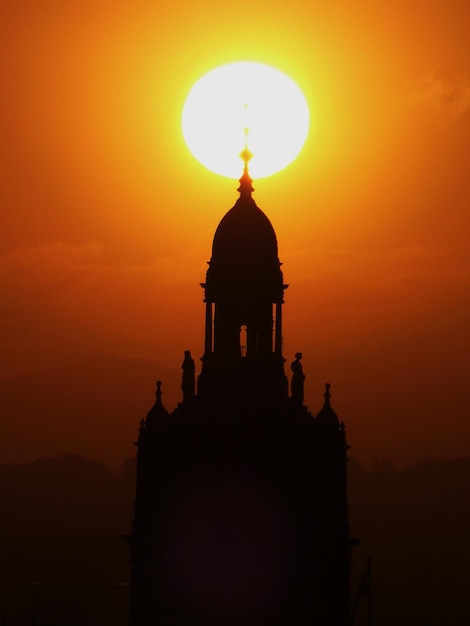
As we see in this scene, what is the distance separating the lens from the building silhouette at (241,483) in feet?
162

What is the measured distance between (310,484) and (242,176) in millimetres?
11235

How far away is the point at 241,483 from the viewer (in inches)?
1967

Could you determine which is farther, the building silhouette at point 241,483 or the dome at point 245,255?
the dome at point 245,255

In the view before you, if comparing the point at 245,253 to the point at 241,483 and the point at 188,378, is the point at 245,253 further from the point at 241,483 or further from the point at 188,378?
the point at 241,483

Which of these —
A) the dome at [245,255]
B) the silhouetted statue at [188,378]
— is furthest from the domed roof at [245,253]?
the silhouetted statue at [188,378]

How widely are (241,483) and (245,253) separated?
800cm

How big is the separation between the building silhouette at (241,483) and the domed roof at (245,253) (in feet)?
0.12

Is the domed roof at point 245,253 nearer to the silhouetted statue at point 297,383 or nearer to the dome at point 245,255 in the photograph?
the dome at point 245,255

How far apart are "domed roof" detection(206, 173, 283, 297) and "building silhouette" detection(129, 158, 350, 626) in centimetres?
4

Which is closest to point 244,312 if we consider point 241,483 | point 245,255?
point 245,255

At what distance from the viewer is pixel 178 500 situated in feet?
165

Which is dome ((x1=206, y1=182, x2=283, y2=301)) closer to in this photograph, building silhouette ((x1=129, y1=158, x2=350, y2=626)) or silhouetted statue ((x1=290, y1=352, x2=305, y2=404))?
building silhouette ((x1=129, y1=158, x2=350, y2=626))

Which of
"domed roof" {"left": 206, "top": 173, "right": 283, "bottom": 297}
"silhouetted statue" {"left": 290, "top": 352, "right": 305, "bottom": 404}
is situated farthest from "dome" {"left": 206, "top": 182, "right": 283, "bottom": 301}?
"silhouetted statue" {"left": 290, "top": 352, "right": 305, "bottom": 404}

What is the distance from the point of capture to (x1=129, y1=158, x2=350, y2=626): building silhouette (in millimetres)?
49312
